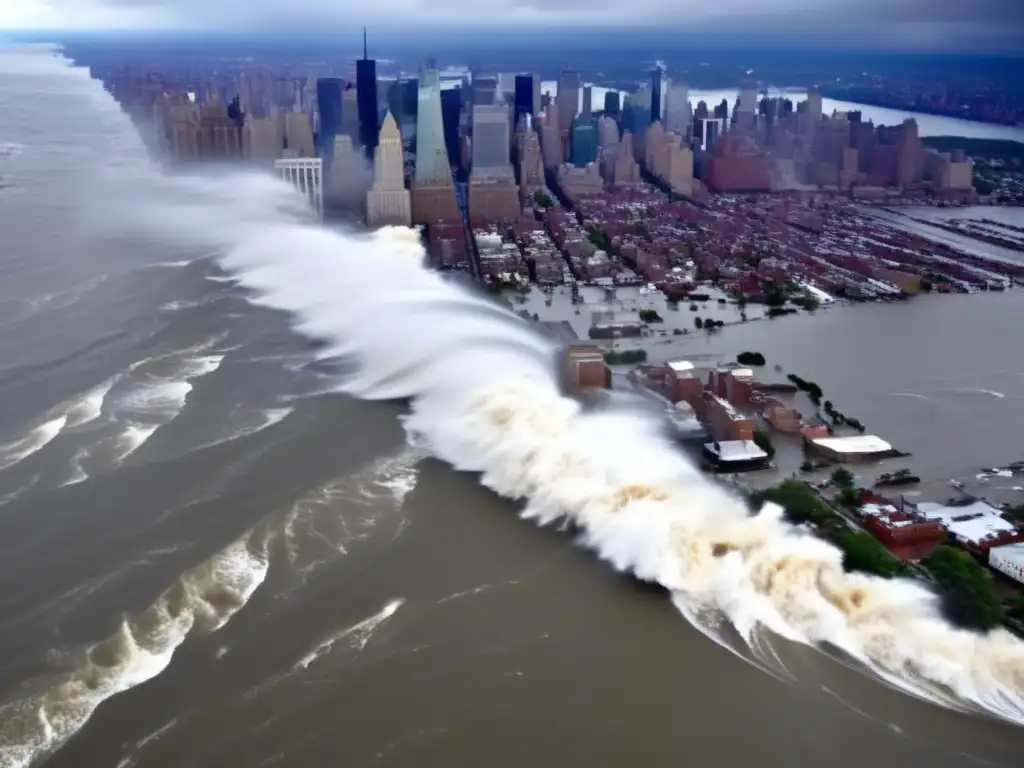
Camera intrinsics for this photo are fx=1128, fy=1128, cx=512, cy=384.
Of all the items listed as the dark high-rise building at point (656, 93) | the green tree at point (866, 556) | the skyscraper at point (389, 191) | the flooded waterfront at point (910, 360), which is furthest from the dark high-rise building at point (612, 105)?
the green tree at point (866, 556)

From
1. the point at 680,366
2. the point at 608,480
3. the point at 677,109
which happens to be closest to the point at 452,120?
the point at 677,109

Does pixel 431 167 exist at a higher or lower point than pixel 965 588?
higher

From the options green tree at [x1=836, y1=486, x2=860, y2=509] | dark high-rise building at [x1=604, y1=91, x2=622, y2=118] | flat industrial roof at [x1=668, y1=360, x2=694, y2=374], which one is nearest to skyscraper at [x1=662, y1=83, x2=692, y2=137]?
dark high-rise building at [x1=604, y1=91, x2=622, y2=118]

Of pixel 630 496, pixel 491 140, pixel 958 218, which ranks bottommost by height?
pixel 958 218

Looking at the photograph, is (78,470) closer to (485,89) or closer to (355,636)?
(355,636)

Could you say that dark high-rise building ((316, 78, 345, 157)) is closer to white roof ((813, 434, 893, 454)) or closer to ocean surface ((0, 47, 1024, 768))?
ocean surface ((0, 47, 1024, 768))

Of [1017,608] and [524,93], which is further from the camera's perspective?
[524,93]

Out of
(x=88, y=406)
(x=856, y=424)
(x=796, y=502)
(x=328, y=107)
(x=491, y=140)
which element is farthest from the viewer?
(x=328, y=107)
